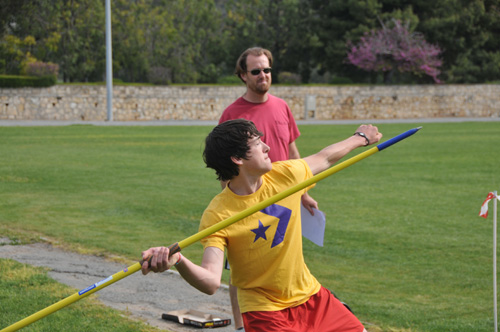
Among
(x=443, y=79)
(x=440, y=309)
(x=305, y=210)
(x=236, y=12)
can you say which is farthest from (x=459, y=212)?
(x=236, y=12)

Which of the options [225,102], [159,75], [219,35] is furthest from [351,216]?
[219,35]

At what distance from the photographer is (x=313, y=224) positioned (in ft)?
20.2

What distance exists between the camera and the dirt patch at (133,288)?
20.8 feet

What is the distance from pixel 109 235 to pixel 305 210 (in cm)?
434

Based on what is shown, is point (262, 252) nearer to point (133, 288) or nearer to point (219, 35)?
point (133, 288)

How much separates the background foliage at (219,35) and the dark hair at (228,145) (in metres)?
38.9

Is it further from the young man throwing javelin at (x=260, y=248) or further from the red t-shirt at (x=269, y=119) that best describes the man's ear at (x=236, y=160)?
the red t-shirt at (x=269, y=119)

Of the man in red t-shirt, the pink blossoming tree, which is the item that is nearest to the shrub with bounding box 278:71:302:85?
the pink blossoming tree

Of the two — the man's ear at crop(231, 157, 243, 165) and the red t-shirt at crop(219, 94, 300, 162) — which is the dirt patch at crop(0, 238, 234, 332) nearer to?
the red t-shirt at crop(219, 94, 300, 162)

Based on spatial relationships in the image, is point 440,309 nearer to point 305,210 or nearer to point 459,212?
point 305,210

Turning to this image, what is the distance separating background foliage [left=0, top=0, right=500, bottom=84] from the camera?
43.0m

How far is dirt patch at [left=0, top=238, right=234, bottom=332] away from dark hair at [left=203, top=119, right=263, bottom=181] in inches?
82.5

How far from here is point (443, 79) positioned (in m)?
51.7

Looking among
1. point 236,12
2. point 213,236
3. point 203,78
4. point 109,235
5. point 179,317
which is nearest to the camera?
point 213,236
